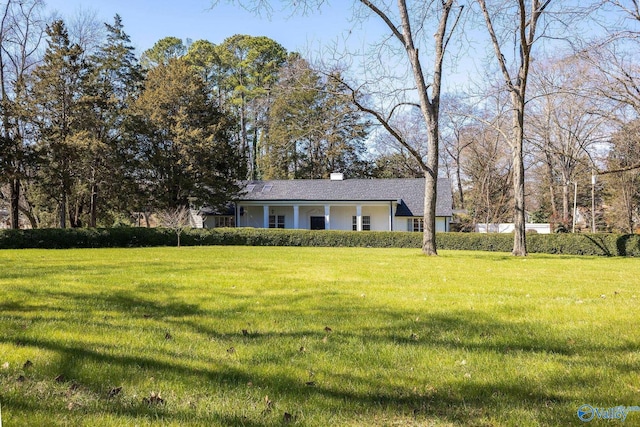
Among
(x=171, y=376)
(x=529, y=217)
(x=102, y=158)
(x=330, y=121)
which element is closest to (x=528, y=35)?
(x=330, y=121)

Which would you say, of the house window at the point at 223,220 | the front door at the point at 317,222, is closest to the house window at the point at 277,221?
the front door at the point at 317,222

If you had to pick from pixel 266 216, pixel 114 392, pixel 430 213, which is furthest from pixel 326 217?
A: pixel 114 392

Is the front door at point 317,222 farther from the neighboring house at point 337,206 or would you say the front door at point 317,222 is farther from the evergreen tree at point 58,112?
the evergreen tree at point 58,112

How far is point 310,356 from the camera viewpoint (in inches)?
139

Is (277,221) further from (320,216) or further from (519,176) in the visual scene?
(519,176)

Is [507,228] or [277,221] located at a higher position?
[277,221]

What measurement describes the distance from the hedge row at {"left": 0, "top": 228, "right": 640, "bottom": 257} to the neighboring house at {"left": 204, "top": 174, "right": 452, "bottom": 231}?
17.8ft

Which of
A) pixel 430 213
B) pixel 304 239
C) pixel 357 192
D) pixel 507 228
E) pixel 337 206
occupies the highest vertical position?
pixel 357 192

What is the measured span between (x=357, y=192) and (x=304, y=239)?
793 centimetres

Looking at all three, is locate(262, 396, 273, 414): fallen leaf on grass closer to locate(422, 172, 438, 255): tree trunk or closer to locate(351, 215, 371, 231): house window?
locate(422, 172, 438, 255): tree trunk

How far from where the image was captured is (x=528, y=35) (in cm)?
1570

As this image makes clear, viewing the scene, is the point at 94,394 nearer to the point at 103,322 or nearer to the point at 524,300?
the point at 103,322

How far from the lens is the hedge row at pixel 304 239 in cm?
2045

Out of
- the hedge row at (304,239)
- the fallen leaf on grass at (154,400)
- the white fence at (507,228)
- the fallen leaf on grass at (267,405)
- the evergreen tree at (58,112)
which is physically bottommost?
the fallen leaf on grass at (267,405)
